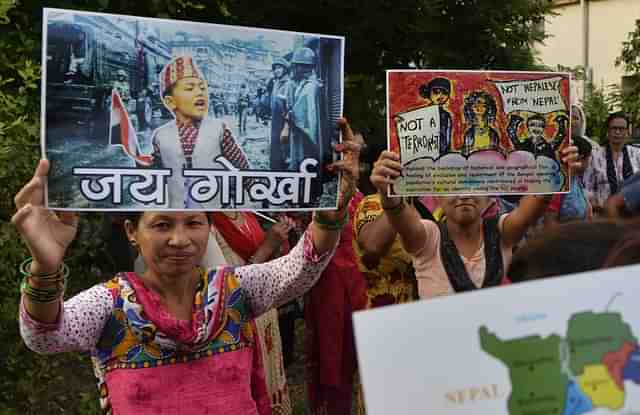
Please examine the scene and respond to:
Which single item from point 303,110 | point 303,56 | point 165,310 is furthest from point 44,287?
point 303,56

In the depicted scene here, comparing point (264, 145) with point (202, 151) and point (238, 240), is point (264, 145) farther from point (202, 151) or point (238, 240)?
point (238, 240)

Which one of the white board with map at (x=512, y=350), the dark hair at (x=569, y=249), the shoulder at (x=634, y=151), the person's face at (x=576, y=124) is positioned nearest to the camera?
the white board with map at (x=512, y=350)

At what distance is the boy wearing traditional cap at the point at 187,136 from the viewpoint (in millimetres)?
2744

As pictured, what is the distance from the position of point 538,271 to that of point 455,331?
23 cm

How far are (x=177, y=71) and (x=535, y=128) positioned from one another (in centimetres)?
141

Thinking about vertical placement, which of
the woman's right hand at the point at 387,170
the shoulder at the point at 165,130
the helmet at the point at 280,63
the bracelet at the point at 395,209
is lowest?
the bracelet at the point at 395,209

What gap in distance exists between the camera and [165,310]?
266 cm

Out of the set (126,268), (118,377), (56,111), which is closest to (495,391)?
(118,377)

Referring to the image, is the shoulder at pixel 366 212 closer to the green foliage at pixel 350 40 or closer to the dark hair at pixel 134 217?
the dark hair at pixel 134 217

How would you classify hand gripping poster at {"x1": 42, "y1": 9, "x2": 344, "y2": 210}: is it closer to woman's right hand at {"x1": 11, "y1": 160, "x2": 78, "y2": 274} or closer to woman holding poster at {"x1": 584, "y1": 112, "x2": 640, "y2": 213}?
woman's right hand at {"x1": 11, "y1": 160, "x2": 78, "y2": 274}

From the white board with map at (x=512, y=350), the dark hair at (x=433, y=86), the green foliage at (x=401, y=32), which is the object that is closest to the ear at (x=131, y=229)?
the dark hair at (x=433, y=86)

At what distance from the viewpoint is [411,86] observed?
10.9 ft

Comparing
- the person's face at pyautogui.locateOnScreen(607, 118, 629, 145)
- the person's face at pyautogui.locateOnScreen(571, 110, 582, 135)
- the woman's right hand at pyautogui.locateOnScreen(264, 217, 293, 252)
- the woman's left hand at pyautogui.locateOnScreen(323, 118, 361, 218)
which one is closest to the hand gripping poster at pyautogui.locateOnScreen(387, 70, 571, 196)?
the woman's left hand at pyautogui.locateOnScreen(323, 118, 361, 218)

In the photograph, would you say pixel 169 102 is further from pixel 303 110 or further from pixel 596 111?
pixel 596 111
